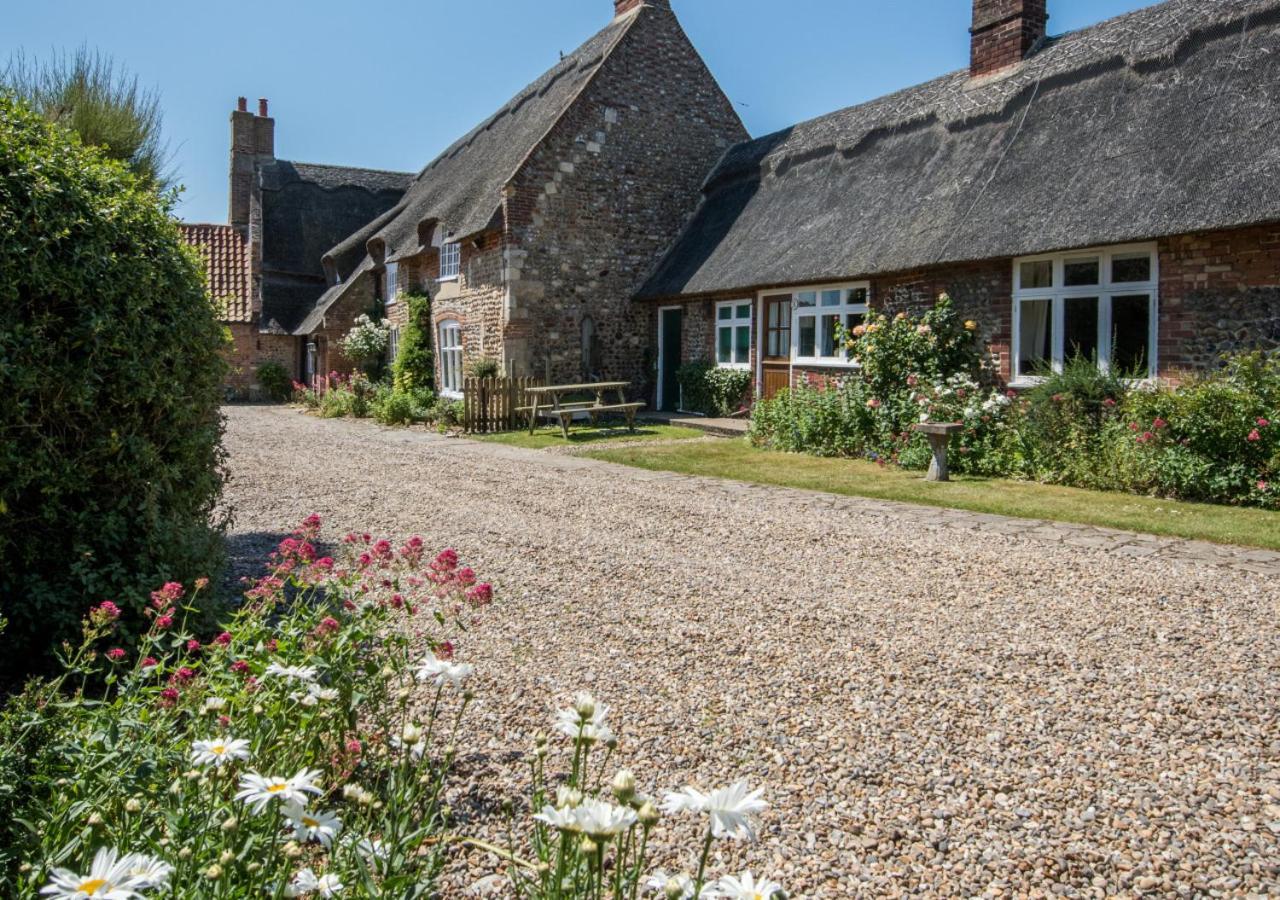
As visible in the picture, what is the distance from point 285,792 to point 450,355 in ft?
66.0

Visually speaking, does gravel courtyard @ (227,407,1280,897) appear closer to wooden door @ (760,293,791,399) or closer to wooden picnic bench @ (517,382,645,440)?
wooden picnic bench @ (517,382,645,440)

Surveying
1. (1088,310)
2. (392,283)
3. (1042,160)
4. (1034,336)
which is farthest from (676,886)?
(392,283)

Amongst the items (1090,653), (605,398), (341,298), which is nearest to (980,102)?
(605,398)

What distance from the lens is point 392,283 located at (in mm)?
24484

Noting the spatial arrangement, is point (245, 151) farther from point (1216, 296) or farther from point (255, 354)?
point (1216, 296)

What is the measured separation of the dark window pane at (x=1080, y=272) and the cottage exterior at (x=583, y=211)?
10.2 metres

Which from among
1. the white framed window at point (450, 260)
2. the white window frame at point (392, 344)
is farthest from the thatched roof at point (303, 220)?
the white framed window at point (450, 260)

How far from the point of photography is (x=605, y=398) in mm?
19859

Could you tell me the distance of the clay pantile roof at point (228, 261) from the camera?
28.8m

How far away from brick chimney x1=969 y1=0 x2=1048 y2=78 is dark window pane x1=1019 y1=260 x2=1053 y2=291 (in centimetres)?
488

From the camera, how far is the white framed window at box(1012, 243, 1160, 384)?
35.4 feet

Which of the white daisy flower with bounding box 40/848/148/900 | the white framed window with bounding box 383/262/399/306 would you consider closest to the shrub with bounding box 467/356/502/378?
the white framed window with bounding box 383/262/399/306

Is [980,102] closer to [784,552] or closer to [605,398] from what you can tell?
[605,398]

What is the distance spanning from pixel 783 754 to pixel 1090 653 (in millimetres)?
2043
